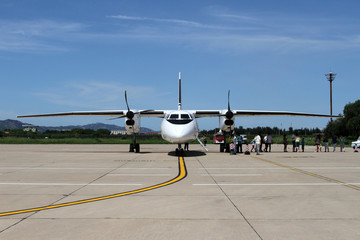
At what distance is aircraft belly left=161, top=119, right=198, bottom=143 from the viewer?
1802 centimetres

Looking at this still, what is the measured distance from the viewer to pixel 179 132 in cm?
1802

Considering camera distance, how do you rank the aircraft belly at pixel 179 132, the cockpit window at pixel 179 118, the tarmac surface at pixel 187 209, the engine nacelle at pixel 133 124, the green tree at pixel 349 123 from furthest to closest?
the green tree at pixel 349 123, the engine nacelle at pixel 133 124, the cockpit window at pixel 179 118, the aircraft belly at pixel 179 132, the tarmac surface at pixel 187 209

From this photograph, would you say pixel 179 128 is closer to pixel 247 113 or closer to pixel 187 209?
pixel 247 113

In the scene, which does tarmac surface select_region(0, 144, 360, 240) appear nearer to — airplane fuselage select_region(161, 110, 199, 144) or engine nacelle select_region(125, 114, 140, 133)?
airplane fuselage select_region(161, 110, 199, 144)

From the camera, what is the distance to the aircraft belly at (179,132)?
18.0 m

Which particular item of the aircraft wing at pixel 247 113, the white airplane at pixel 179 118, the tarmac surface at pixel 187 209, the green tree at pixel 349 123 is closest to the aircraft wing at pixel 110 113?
the white airplane at pixel 179 118

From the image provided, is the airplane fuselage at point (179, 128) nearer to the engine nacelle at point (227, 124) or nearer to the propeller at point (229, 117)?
the propeller at point (229, 117)

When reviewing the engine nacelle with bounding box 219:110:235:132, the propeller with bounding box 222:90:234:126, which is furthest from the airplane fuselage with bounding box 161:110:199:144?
the engine nacelle with bounding box 219:110:235:132

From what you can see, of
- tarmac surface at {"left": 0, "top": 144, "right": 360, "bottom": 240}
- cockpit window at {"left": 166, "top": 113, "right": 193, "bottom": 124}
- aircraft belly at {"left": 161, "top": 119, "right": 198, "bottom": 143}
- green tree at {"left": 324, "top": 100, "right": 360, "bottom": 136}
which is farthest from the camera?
green tree at {"left": 324, "top": 100, "right": 360, "bottom": 136}

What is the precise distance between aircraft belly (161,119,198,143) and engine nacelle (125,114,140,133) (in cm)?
466

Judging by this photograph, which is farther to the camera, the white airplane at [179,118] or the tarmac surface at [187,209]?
the white airplane at [179,118]

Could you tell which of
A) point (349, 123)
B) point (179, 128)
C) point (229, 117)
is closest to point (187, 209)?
point (179, 128)

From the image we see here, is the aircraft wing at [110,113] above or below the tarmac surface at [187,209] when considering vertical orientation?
above

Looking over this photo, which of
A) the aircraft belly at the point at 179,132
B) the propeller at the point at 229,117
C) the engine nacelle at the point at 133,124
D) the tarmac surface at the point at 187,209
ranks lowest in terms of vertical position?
the tarmac surface at the point at 187,209
